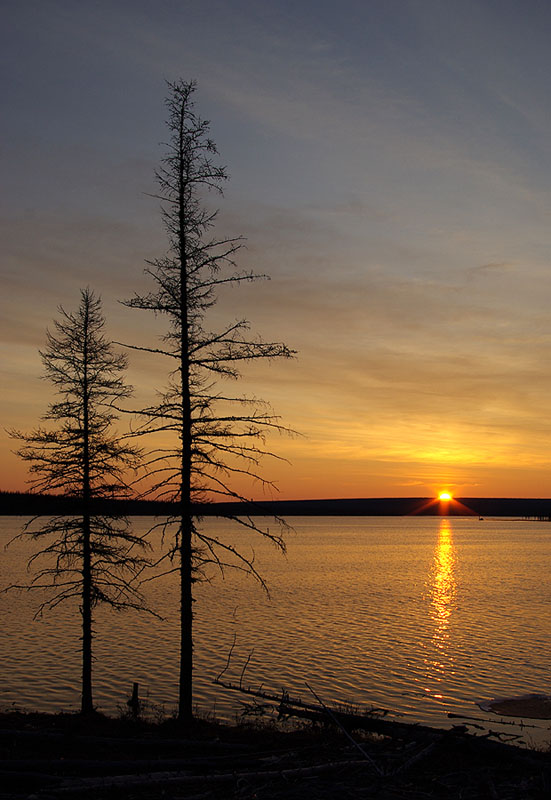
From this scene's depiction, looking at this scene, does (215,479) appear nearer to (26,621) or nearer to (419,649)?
(419,649)

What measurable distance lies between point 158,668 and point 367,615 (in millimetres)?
21845

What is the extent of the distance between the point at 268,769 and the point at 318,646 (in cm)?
2935

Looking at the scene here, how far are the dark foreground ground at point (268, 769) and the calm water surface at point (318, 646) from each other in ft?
34.9

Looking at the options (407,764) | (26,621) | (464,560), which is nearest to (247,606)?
(26,621)

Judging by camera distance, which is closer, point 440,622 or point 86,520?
point 86,520

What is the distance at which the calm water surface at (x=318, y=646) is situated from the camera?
1173 inches

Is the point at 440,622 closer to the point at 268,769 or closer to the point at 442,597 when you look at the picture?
the point at 442,597

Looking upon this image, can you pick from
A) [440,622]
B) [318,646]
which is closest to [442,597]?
[440,622]

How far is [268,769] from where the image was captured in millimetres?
11703

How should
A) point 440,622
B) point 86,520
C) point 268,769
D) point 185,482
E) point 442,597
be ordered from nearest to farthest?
point 268,769, point 185,482, point 86,520, point 440,622, point 442,597

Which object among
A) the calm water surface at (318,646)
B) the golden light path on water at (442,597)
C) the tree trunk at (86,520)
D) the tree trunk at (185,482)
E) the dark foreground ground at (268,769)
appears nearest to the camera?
the dark foreground ground at (268,769)

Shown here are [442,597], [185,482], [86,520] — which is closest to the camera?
[185,482]

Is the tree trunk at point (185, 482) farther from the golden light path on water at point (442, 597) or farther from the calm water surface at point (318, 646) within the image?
the golden light path on water at point (442, 597)

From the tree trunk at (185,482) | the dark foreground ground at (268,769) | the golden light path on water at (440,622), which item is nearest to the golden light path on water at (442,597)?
the golden light path on water at (440,622)
